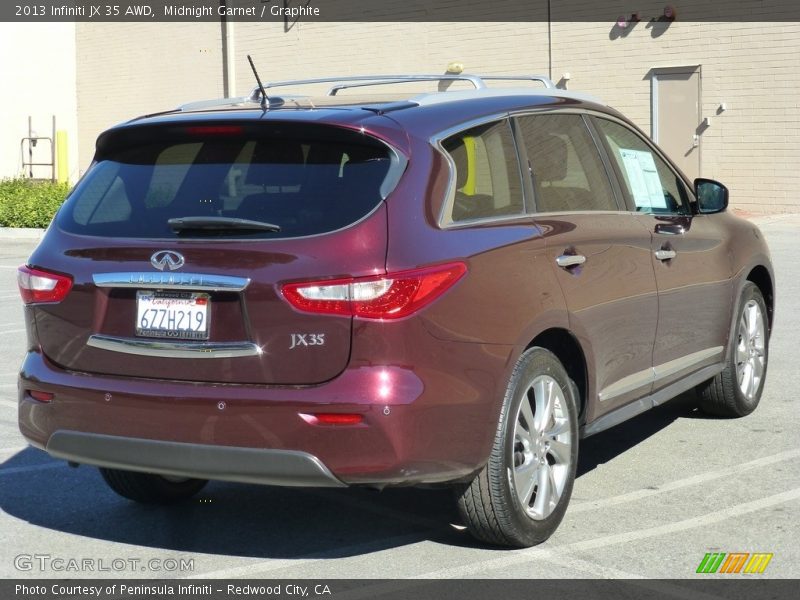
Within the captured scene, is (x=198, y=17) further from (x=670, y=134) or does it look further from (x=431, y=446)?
(x=431, y=446)

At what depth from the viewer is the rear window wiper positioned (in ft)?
15.2

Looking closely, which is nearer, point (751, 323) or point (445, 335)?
point (445, 335)

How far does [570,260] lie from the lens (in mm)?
5367

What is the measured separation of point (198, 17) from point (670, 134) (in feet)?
47.3

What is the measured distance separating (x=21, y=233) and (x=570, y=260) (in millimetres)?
19163

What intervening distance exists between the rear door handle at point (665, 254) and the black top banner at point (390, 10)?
17.5 m

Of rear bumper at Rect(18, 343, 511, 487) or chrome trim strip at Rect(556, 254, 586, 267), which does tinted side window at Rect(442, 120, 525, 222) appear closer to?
chrome trim strip at Rect(556, 254, 586, 267)

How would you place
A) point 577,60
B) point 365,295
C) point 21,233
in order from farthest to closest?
point 577,60, point 21,233, point 365,295

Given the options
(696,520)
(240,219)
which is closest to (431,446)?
(240,219)

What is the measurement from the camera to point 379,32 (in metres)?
29.1

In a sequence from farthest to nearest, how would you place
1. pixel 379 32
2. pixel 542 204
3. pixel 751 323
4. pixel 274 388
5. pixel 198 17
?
pixel 198 17 < pixel 379 32 < pixel 751 323 < pixel 542 204 < pixel 274 388

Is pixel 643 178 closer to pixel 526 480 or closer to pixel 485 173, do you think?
pixel 485 173

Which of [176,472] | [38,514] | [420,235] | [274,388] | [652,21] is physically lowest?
[38,514]

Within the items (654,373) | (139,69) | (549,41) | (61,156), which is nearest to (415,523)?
(654,373)
